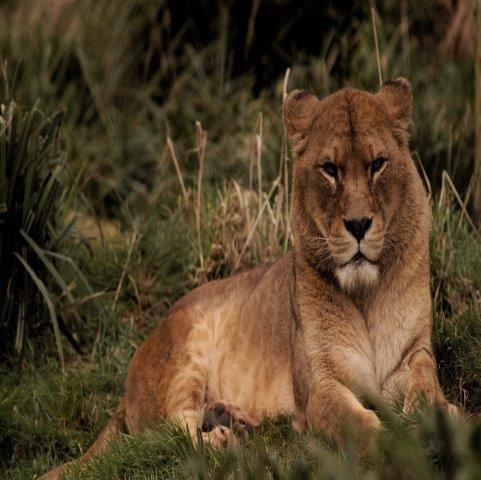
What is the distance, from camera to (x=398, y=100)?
5375 millimetres

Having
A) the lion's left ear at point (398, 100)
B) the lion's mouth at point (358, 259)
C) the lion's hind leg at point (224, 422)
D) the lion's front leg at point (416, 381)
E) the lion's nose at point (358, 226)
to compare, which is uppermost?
the lion's left ear at point (398, 100)

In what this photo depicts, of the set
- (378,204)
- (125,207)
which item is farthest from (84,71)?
(378,204)

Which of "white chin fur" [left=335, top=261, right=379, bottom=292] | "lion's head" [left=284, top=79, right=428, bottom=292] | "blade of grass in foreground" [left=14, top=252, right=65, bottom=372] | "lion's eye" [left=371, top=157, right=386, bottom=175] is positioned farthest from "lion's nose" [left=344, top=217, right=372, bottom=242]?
"blade of grass in foreground" [left=14, top=252, right=65, bottom=372]

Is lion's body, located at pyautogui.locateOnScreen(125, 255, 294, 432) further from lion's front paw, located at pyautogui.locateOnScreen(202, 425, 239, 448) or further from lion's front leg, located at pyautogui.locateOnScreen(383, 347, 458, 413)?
lion's front leg, located at pyautogui.locateOnScreen(383, 347, 458, 413)

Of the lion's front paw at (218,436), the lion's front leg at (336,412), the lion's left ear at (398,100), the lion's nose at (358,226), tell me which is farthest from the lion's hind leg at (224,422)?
the lion's left ear at (398,100)

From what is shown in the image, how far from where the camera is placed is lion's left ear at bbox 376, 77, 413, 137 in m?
5.34

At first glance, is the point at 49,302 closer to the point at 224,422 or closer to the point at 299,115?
the point at 224,422

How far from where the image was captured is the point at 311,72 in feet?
33.1

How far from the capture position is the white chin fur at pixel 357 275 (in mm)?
4980

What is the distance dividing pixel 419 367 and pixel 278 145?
3.97 metres

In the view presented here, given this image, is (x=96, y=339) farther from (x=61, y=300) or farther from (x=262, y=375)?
(x=262, y=375)

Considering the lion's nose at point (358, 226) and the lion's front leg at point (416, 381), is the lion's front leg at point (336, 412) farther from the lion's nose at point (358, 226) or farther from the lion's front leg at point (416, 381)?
the lion's nose at point (358, 226)

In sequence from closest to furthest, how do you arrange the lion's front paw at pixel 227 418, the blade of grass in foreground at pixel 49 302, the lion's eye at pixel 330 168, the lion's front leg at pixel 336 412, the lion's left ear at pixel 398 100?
the lion's front leg at pixel 336 412 → the lion's eye at pixel 330 168 → the lion's left ear at pixel 398 100 → the lion's front paw at pixel 227 418 → the blade of grass in foreground at pixel 49 302

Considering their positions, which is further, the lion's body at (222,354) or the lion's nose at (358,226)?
the lion's body at (222,354)
